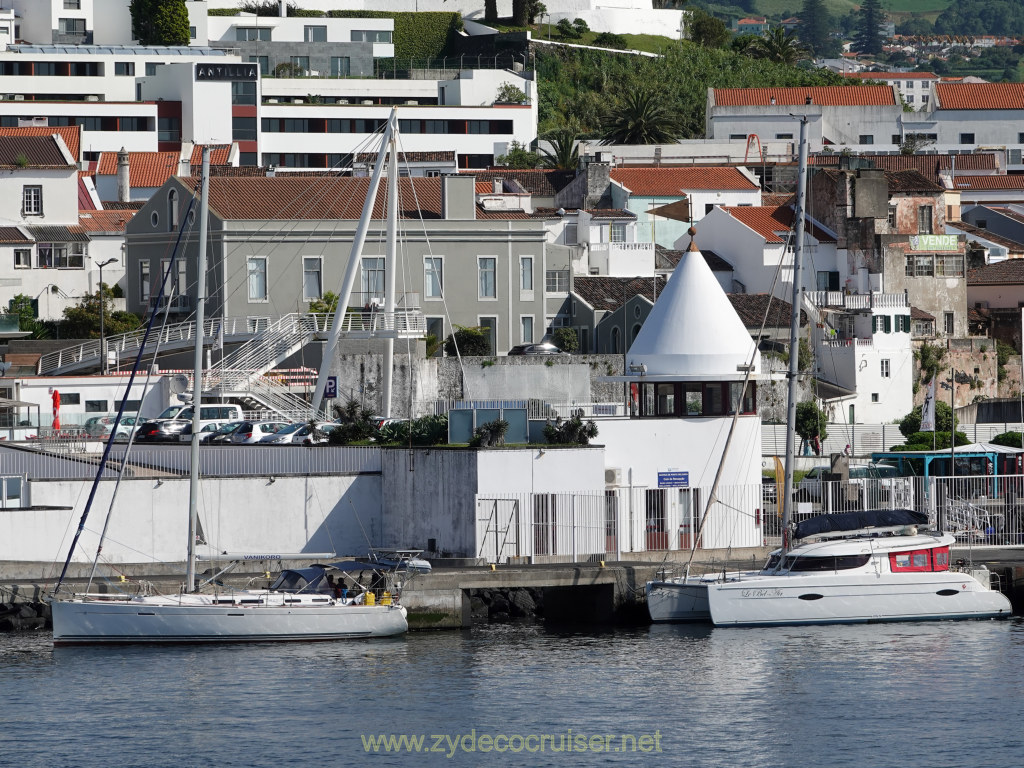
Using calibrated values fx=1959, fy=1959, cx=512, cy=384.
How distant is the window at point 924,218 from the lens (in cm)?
9075

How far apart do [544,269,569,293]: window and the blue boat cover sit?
124 feet

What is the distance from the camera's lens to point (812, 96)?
131 m

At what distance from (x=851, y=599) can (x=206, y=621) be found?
45.3 feet

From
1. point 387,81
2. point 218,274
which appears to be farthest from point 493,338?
point 387,81

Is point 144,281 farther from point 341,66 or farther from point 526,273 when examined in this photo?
point 341,66

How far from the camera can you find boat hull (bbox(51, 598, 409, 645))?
1531 inches

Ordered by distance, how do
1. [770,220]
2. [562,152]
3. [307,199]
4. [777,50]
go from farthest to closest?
1. [777,50]
2. [562,152]
3. [770,220]
4. [307,199]

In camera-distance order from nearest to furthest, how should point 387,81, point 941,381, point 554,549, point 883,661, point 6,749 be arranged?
point 6,749 → point 883,661 → point 554,549 → point 941,381 → point 387,81

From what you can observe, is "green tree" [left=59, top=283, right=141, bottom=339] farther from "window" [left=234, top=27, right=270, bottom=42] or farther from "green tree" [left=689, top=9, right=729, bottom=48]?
"green tree" [left=689, top=9, right=729, bottom=48]

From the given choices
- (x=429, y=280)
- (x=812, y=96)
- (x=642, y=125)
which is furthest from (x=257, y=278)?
(x=812, y=96)

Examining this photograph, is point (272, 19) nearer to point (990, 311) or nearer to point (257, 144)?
→ point (257, 144)

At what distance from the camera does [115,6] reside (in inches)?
5202

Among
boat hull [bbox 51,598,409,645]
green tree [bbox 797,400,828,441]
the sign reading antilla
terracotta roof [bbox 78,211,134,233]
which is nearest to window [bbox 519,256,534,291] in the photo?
green tree [bbox 797,400,828,441]

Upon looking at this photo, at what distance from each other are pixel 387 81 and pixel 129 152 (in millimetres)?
22004
